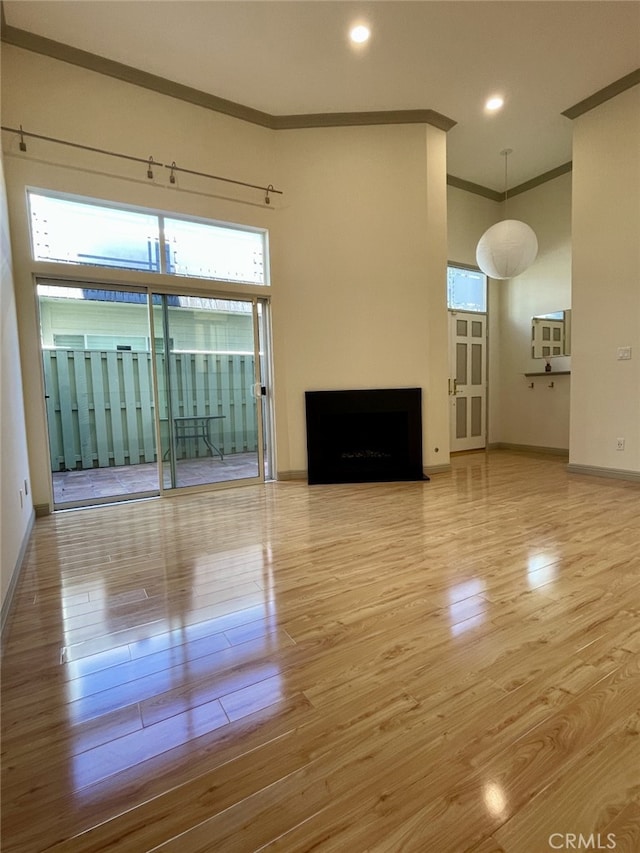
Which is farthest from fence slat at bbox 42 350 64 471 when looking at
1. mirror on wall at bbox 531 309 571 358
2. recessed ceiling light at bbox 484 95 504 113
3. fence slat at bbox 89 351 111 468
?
mirror on wall at bbox 531 309 571 358

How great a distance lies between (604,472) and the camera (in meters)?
4.45

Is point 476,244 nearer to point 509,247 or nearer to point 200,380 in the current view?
point 509,247

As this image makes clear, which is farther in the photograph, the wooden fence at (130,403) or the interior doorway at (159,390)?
the wooden fence at (130,403)

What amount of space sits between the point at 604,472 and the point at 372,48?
4.71 meters

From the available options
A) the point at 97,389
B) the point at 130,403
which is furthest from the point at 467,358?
the point at 97,389

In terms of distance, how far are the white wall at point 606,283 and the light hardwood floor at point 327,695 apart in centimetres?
216

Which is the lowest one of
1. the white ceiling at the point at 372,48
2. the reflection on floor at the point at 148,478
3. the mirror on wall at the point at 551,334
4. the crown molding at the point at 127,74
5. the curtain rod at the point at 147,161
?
the reflection on floor at the point at 148,478

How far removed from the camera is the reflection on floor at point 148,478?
4.30m

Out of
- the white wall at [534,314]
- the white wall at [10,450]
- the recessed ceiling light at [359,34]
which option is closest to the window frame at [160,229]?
the white wall at [10,450]

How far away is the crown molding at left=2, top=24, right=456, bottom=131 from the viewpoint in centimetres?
337

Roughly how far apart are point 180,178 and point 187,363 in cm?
180

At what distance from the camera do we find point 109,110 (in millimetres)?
3697

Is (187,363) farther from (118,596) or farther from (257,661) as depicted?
(257,661)

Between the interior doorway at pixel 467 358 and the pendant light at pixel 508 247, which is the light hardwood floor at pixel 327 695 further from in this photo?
the interior doorway at pixel 467 358
